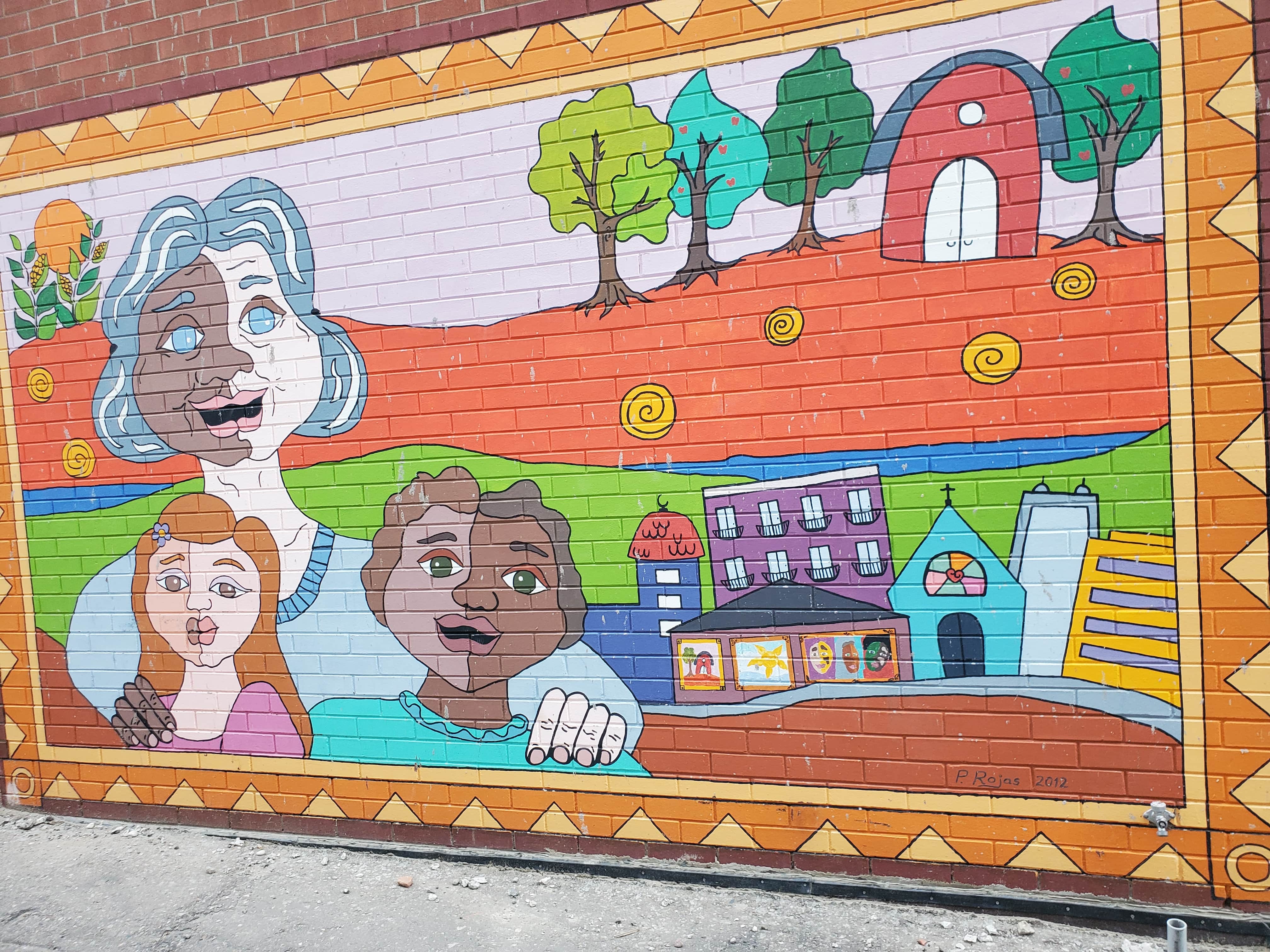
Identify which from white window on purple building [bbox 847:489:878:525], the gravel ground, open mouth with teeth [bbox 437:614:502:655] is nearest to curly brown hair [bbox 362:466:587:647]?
open mouth with teeth [bbox 437:614:502:655]

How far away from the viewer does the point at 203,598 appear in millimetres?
4594

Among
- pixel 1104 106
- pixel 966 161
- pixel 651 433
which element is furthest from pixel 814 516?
pixel 1104 106

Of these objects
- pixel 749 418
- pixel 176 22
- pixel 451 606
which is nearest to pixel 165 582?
pixel 451 606

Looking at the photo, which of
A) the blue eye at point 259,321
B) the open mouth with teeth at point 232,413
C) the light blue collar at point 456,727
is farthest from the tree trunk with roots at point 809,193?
the open mouth with teeth at point 232,413

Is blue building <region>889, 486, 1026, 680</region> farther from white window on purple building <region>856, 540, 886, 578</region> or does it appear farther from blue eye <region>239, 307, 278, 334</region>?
blue eye <region>239, 307, 278, 334</region>

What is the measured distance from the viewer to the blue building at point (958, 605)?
134 inches

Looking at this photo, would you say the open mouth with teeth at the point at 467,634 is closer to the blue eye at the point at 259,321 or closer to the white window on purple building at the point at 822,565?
the white window on purple building at the point at 822,565

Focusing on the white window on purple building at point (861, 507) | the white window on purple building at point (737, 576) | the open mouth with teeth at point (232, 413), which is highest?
the open mouth with teeth at point (232, 413)

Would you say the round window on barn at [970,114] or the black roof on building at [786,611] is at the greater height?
the round window on barn at [970,114]

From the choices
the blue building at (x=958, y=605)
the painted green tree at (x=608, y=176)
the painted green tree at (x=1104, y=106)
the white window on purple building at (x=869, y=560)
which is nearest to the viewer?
the painted green tree at (x=1104, y=106)

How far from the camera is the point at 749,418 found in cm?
370

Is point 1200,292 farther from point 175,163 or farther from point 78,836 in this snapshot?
point 78,836

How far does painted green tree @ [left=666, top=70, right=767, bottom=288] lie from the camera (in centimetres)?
365

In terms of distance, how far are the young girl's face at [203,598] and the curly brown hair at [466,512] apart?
75 centimetres
